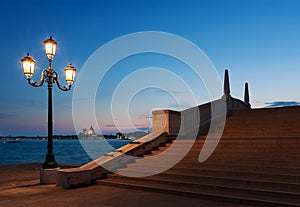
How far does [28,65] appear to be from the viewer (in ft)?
30.9

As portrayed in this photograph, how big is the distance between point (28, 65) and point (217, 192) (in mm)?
7463

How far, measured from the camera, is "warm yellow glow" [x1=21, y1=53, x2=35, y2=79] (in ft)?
31.0

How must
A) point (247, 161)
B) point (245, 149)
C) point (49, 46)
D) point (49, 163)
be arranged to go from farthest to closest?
point (49, 46) < point (49, 163) < point (245, 149) < point (247, 161)

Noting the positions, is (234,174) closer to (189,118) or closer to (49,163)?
(189,118)

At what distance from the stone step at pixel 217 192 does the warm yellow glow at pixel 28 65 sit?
4.66m

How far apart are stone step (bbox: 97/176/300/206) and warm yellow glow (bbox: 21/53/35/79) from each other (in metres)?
4.66

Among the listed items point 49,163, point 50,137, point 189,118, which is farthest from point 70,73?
point 189,118

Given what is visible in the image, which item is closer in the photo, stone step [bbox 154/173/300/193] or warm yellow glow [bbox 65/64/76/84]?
stone step [bbox 154/173/300/193]

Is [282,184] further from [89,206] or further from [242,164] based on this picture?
[89,206]

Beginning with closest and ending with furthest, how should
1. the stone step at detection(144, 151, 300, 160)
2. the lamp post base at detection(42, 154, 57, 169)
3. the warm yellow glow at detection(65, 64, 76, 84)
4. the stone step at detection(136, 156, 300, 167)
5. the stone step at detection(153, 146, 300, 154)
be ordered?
the stone step at detection(136, 156, 300, 167), the stone step at detection(144, 151, 300, 160), the stone step at detection(153, 146, 300, 154), the lamp post base at detection(42, 154, 57, 169), the warm yellow glow at detection(65, 64, 76, 84)

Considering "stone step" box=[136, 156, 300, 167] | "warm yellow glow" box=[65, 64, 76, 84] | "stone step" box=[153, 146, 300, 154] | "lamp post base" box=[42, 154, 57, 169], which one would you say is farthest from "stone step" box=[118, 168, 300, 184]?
"warm yellow glow" box=[65, 64, 76, 84]

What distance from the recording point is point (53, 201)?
21.4ft

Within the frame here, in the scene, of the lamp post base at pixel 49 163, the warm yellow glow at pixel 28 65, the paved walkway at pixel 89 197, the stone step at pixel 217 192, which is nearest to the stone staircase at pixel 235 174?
the stone step at pixel 217 192

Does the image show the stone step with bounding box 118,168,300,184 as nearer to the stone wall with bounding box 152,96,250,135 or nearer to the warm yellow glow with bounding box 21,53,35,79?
the stone wall with bounding box 152,96,250,135
